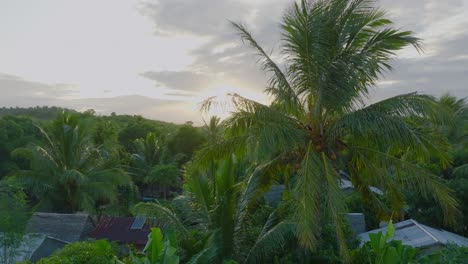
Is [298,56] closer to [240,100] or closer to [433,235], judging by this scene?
[240,100]

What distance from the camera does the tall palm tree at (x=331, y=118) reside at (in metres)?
8.98

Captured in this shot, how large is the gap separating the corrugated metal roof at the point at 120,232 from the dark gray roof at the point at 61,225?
93cm

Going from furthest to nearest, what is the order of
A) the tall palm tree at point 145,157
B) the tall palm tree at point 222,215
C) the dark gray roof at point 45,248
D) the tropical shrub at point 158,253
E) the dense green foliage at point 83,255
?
the tall palm tree at point 145,157 → the dark gray roof at point 45,248 → the tall palm tree at point 222,215 → the dense green foliage at point 83,255 → the tropical shrub at point 158,253

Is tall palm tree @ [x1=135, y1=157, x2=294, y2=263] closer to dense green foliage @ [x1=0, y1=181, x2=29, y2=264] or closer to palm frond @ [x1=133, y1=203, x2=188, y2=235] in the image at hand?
palm frond @ [x1=133, y1=203, x2=188, y2=235]

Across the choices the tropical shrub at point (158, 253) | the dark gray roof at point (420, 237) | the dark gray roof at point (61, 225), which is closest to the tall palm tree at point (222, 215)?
the tropical shrub at point (158, 253)

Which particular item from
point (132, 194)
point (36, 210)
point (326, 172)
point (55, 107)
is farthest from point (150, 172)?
point (55, 107)

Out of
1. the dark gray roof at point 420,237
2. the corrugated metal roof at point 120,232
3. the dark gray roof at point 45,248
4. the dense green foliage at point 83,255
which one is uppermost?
the dense green foliage at point 83,255

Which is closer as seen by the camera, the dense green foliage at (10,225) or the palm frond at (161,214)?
the palm frond at (161,214)

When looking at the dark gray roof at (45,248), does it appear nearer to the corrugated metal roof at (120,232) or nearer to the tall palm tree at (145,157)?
the corrugated metal roof at (120,232)

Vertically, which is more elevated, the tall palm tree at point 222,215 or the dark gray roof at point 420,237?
the tall palm tree at point 222,215

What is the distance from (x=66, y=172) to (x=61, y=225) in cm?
261

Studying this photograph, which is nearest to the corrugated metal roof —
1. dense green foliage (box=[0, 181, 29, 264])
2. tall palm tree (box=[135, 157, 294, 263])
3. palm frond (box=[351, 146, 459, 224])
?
dense green foliage (box=[0, 181, 29, 264])

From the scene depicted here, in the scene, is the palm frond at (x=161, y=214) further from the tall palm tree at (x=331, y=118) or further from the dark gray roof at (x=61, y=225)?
the dark gray roof at (x=61, y=225)

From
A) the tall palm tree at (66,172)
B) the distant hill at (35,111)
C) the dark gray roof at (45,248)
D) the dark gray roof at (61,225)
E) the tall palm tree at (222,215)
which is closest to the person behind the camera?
the tall palm tree at (222,215)
